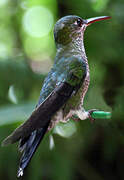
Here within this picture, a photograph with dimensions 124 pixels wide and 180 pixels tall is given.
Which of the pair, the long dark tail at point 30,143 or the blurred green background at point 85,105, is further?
the blurred green background at point 85,105

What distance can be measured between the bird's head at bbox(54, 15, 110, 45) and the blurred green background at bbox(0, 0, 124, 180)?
0.96m

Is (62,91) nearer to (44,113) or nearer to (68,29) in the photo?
(44,113)

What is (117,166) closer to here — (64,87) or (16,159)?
(16,159)

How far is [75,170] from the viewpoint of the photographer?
416 cm

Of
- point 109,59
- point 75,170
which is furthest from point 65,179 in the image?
point 109,59

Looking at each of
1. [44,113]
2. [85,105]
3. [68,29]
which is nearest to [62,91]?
[44,113]

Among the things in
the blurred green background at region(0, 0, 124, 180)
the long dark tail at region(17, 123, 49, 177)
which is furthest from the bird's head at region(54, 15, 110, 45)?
the blurred green background at region(0, 0, 124, 180)

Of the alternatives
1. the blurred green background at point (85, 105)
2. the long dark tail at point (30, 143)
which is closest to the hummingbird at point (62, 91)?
the long dark tail at point (30, 143)

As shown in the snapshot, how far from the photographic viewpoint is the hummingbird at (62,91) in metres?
1.75

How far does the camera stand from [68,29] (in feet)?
8.10

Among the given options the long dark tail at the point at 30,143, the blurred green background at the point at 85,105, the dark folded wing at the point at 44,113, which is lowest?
the blurred green background at the point at 85,105

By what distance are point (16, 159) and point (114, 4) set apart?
242 centimetres

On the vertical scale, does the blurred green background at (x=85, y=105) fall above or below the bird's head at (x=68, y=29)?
below

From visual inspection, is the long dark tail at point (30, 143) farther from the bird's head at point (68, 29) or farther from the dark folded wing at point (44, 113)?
the bird's head at point (68, 29)
